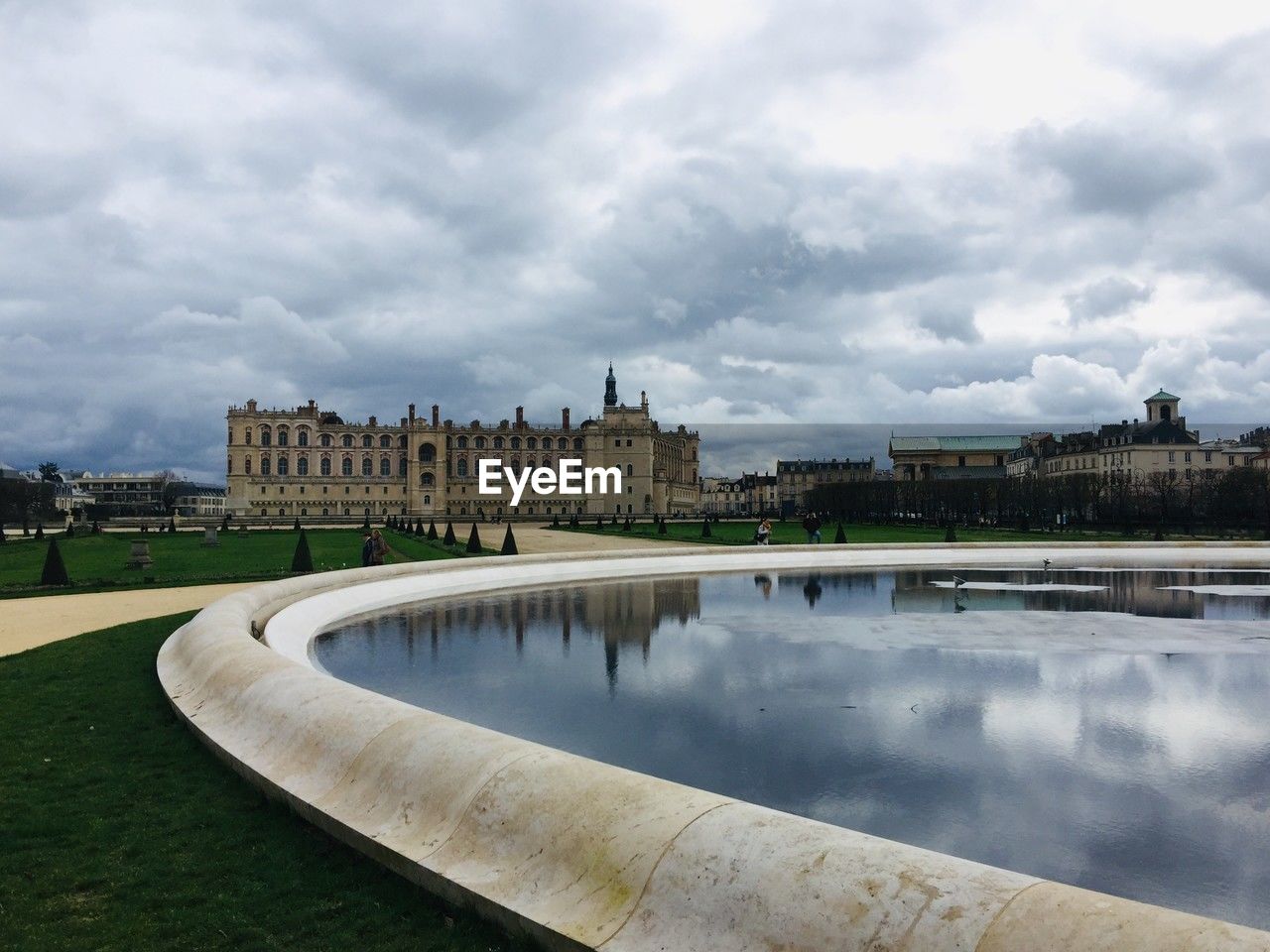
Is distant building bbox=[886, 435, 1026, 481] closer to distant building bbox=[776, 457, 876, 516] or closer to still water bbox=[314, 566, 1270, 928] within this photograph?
distant building bbox=[776, 457, 876, 516]

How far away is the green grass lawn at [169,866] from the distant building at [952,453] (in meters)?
110

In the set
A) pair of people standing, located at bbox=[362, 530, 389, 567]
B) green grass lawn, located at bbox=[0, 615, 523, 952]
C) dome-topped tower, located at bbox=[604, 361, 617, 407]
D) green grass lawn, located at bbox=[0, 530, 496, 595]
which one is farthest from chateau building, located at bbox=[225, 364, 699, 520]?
green grass lawn, located at bbox=[0, 615, 523, 952]

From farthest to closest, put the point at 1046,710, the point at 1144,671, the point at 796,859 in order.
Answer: the point at 1144,671 < the point at 1046,710 < the point at 796,859

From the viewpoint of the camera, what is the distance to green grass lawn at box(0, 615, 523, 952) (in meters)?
3.27

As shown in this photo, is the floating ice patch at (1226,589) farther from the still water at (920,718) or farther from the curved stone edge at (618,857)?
the curved stone edge at (618,857)

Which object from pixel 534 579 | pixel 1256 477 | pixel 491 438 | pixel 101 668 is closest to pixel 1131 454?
pixel 1256 477

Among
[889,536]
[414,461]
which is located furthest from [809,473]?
[889,536]

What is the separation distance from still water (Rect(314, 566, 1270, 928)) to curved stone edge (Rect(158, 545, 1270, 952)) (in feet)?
4.68

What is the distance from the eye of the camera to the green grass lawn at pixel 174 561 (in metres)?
18.4

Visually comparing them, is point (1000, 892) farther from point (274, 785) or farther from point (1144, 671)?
point (1144, 671)

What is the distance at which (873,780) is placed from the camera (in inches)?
200

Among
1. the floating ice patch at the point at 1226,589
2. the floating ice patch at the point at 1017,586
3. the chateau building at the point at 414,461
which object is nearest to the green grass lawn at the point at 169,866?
the floating ice patch at the point at 1017,586

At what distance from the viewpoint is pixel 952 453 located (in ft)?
376

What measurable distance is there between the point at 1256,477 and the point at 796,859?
60121mm
